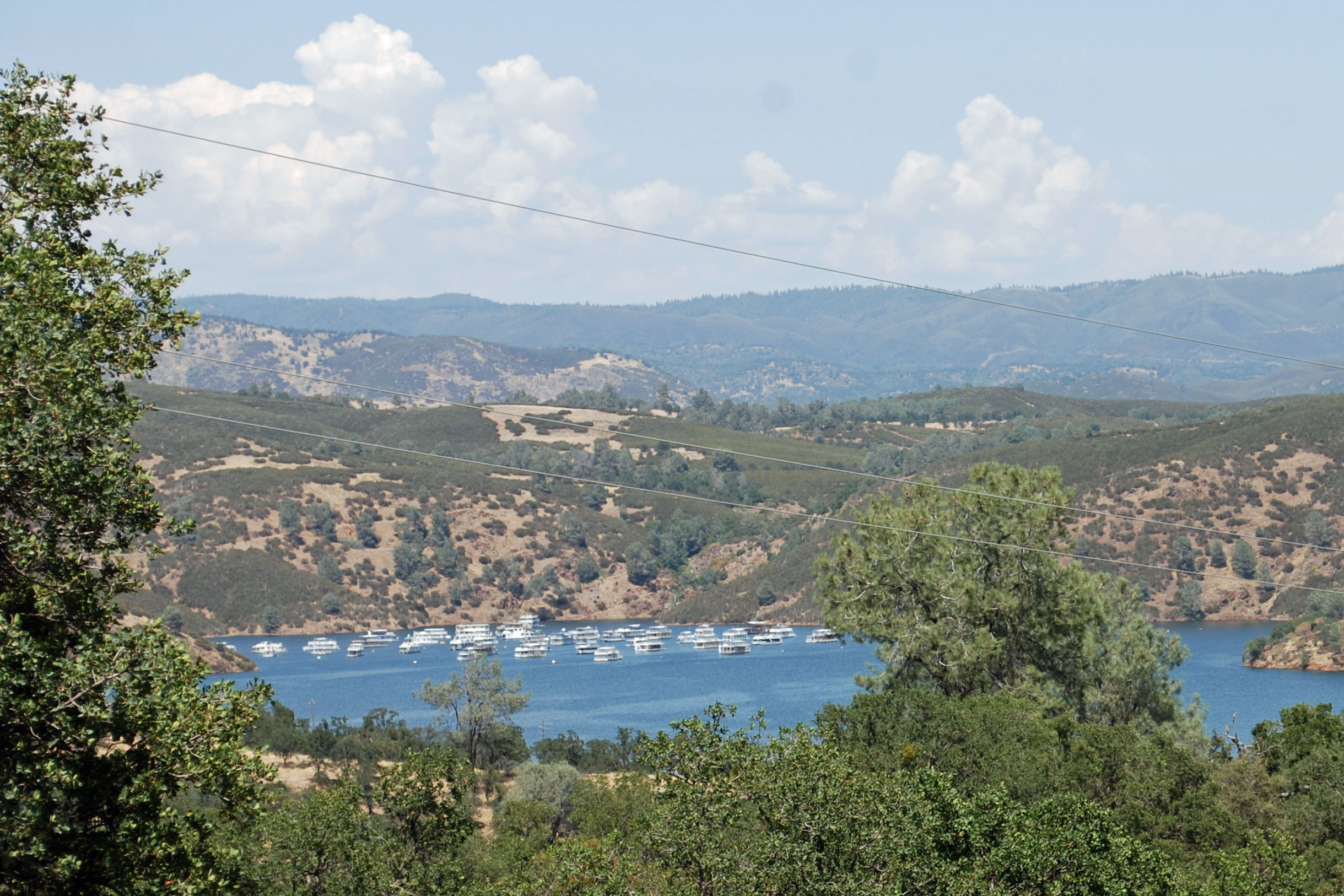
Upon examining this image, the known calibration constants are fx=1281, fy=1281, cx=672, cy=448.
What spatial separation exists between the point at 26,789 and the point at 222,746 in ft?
5.49

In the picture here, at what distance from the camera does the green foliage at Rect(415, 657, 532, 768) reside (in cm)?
6724

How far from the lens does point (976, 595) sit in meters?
38.8

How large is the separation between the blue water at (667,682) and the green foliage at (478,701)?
47.8 feet

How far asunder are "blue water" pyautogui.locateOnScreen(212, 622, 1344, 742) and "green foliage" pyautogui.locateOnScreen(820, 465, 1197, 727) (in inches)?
1323

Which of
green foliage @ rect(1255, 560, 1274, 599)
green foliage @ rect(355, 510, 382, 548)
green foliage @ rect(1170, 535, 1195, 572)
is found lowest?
green foliage @ rect(355, 510, 382, 548)

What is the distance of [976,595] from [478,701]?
37.3 metres

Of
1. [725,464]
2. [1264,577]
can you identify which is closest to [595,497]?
[725,464]

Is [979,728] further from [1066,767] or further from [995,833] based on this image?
[995,833]

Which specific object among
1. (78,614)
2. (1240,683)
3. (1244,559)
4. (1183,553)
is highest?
(78,614)

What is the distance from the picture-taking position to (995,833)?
1955cm

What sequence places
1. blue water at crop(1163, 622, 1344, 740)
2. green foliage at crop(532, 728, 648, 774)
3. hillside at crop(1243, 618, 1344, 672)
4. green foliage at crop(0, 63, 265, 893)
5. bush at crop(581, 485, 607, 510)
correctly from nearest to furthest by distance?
green foliage at crop(0, 63, 265, 893) → green foliage at crop(532, 728, 648, 774) → blue water at crop(1163, 622, 1344, 740) → hillside at crop(1243, 618, 1344, 672) → bush at crop(581, 485, 607, 510)

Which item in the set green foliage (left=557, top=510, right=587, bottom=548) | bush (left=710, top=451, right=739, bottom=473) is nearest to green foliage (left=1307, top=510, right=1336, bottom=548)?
green foliage (left=557, top=510, right=587, bottom=548)

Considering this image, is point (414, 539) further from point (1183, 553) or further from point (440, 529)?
point (1183, 553)

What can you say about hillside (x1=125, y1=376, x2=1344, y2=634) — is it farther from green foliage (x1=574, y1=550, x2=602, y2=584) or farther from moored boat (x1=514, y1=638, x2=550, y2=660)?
moored boat (x1=514, y1=638, x2=550, y2=660)
